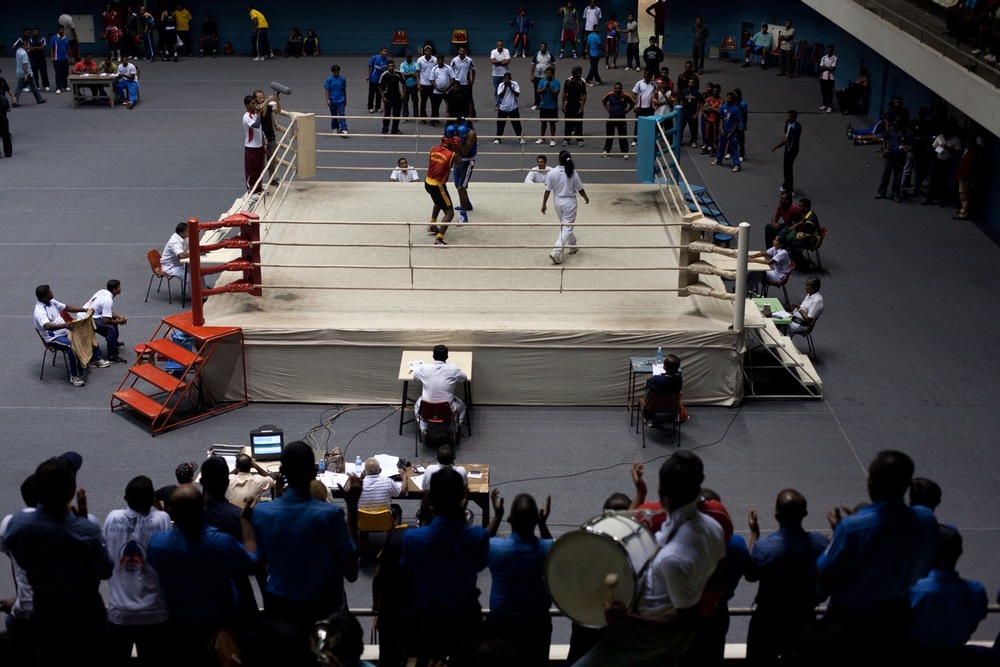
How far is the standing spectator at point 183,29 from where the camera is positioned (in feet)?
97.5

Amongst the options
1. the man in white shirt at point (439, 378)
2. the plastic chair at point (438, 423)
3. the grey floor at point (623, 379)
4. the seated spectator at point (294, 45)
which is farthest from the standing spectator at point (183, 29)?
the plastic chair at point (438, 423)

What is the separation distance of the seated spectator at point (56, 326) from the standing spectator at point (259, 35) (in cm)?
1884

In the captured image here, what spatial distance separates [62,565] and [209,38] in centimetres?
2645

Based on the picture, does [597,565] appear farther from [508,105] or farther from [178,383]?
[508,105]

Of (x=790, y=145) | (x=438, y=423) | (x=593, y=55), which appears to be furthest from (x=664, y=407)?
(x=593, y=55)

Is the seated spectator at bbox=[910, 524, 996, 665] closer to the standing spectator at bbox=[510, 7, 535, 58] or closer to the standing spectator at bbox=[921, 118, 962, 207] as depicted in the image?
the standing spectator at bbox=[921, 118, 962, 207]

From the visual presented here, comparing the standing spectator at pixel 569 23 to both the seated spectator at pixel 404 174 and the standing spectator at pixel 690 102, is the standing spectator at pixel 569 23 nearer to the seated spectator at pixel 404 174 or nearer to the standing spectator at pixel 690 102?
the standing spectator at pixel 690 102

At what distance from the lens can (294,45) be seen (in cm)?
3012

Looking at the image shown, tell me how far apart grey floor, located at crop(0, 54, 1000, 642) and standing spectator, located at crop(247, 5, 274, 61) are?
827 centimetres

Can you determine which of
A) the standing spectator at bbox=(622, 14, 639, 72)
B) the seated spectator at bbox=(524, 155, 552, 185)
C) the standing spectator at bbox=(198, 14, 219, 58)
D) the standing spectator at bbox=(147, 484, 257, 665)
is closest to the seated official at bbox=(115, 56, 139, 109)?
the standing spectator at bbox=(198, 14, 219, 58)

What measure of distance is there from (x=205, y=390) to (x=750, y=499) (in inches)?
210

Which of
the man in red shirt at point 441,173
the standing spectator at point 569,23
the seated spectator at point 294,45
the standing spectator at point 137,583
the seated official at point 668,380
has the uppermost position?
the standing spectator at point 569,23

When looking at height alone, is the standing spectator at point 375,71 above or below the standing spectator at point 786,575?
above

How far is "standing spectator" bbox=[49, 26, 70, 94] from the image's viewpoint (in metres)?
25.2
